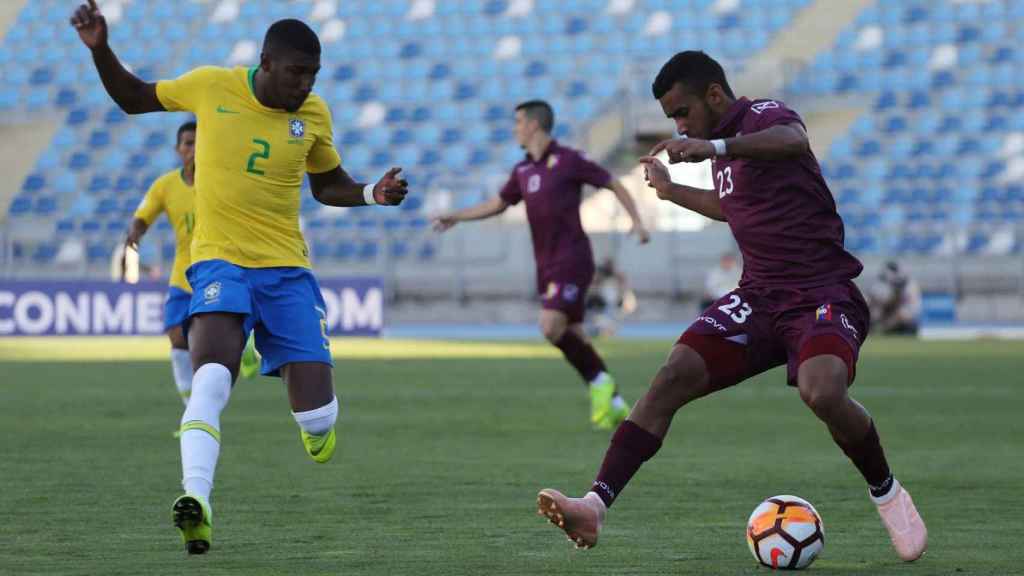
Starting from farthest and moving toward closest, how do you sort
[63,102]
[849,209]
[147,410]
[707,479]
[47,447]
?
[63,102] → [849,209] → [147,410] → [47,447] → [707,479]

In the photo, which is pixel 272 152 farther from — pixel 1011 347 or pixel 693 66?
pixel 1011 347

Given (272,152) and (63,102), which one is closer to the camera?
(272,152)

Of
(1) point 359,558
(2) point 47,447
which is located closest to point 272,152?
A: (1) point 359,558

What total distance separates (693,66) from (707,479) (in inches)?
129

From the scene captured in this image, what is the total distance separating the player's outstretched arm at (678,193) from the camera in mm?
6207

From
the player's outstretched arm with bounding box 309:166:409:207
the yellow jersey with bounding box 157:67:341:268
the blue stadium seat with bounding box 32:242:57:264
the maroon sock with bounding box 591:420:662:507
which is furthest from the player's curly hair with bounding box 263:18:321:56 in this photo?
the blue stadium seat with bounding box 32:242:57:264

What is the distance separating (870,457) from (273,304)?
2481mm

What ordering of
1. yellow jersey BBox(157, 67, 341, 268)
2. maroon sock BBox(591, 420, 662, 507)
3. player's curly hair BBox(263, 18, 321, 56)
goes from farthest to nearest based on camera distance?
yellow jersey BBox(157, 67, 341, 268) < player's curly hair BBox(263, 18, 321, 56) < maroon sock BBox(591, 420, 662, 507)

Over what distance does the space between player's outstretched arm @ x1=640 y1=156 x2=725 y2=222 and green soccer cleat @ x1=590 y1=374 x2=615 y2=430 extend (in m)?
5.51

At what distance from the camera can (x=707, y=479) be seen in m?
8.72

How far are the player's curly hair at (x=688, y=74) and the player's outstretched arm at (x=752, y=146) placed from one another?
31 centimetres

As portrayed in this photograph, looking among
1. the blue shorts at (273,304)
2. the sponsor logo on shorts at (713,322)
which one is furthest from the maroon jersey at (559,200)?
the sponsor logo on shorts at (713,322)

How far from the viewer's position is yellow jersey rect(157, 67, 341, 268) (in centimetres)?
674

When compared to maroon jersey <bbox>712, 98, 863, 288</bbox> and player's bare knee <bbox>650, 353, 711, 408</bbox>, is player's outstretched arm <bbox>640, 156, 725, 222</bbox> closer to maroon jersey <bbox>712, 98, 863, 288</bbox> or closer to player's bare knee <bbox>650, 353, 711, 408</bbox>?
maroon jersey <bbox>712, 98, 863, 288</bbox>
